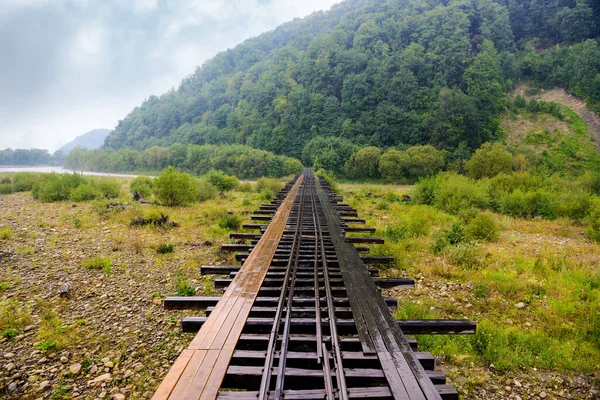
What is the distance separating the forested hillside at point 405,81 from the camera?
67375mm

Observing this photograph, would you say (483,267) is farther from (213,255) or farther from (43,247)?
(43,247)

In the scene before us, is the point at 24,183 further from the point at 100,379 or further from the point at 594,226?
the point at 594,226

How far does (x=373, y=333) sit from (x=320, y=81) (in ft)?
329

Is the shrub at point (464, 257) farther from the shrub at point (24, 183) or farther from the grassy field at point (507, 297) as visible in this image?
the shrub at point (24, 183)

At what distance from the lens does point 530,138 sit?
2322 inches

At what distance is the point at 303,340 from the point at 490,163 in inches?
1255

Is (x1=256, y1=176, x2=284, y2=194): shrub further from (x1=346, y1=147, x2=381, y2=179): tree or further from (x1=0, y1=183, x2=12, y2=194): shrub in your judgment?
(x1=346, y1=147, x2=381, y2=179): tree

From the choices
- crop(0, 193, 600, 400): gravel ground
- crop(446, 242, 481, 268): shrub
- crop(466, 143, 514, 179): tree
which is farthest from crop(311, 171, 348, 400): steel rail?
crop(466, 143, 514, 179): tree

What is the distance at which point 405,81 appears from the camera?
254 feet

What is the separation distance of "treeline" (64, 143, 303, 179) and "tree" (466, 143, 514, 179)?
101 ft

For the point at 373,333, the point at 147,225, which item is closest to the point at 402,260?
the point at 373,333

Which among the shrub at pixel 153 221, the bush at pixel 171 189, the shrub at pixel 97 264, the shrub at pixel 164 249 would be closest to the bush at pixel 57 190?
the bush at pixel 171 189

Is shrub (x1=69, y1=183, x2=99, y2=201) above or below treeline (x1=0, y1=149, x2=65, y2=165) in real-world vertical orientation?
below

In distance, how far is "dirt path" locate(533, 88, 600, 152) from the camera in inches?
2266
